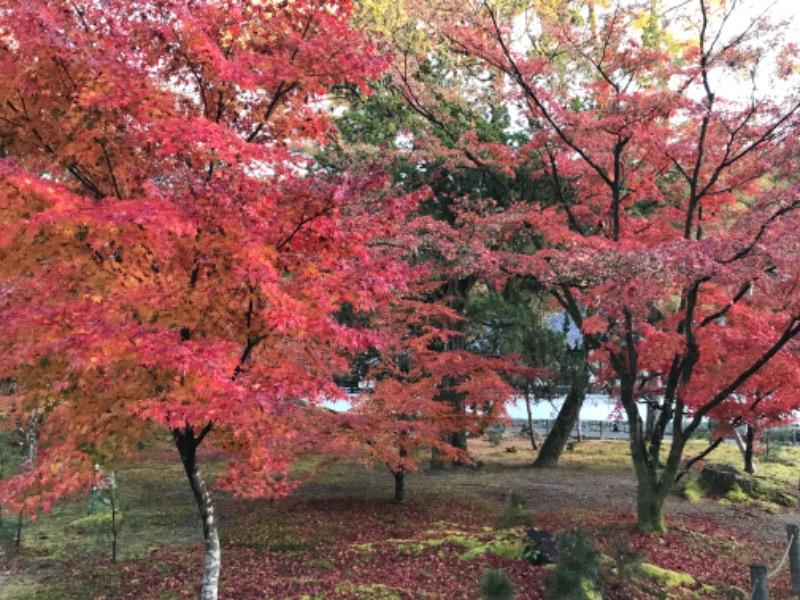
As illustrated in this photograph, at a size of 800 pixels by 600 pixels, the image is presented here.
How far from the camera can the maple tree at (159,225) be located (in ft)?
14.4

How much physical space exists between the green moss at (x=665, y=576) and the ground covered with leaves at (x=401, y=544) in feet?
0.06

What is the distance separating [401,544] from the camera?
7.90 m

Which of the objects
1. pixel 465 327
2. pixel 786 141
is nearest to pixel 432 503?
pixel 465 327

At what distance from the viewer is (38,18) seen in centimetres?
448

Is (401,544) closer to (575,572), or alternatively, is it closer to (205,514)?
(205,514)

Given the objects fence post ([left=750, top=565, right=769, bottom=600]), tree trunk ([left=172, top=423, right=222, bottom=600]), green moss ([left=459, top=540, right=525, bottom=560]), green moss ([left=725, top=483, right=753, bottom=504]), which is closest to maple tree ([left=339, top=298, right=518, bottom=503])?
green moss ([left=459, top=540, right=525, bottom=560])

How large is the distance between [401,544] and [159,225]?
5.52 metres

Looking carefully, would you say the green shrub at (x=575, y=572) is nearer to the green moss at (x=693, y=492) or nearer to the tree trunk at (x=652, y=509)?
the tree trunk at (x=652, y=509)

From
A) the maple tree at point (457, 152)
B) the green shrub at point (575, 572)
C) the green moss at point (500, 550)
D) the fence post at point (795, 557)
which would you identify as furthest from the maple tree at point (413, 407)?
the fence post at point (795, 557)

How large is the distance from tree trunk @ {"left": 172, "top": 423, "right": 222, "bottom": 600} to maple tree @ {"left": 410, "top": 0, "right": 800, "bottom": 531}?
5.28 meters

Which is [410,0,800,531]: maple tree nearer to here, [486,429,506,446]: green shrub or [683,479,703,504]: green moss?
[683,479,703,504]: green moss

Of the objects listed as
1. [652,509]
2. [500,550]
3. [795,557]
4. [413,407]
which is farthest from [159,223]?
[652,509]

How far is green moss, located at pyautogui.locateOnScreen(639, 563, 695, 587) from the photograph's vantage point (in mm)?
6441

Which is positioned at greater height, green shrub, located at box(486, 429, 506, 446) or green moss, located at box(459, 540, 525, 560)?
green shrub, located at box(486, 429, 506, 446)
